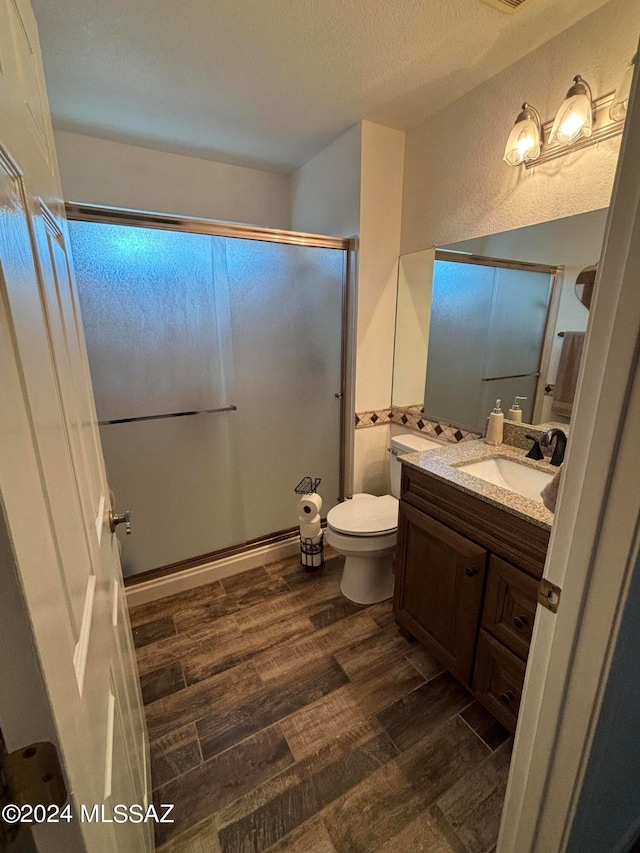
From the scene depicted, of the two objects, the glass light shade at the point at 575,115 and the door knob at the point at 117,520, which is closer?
the door knob at the point at 117,520

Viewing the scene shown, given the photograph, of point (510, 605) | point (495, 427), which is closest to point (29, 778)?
point (510, 605)

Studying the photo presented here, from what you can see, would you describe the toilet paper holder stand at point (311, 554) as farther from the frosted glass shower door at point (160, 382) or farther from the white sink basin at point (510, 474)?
the white sink basin at point (510, 474)

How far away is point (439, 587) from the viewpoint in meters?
1.42

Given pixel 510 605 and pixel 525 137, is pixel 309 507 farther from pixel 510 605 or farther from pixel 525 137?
pixel 525 137

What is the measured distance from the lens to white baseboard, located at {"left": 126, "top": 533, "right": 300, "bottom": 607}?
194cm

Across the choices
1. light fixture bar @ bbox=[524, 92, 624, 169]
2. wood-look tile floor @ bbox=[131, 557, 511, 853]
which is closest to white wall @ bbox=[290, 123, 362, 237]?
light fixture bar @ bbox=[524, 92, 624, 169]

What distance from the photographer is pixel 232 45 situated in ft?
4.40

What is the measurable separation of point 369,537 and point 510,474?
2.26 ft

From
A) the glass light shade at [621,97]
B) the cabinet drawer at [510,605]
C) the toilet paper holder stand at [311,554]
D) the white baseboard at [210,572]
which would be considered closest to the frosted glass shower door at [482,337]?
the glass light shade at [621,97]

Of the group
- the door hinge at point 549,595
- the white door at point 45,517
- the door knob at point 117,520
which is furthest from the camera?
the door knob at point 117,520

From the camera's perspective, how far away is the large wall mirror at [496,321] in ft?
4.69

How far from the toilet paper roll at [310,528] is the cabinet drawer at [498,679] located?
40.3 inches

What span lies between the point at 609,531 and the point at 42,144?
1.15 m

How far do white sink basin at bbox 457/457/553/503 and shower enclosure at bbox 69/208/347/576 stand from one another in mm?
998
